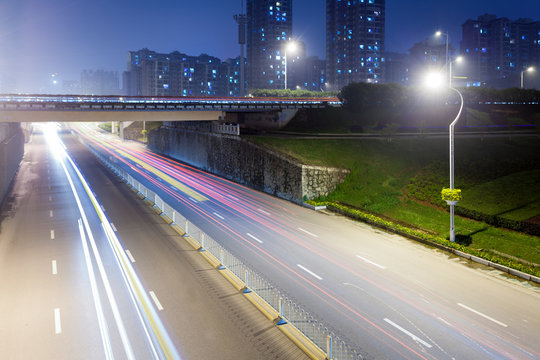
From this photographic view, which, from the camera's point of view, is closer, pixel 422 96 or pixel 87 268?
pixel 87 268

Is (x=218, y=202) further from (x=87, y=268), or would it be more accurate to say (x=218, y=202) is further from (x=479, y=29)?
(x=479, y=29)

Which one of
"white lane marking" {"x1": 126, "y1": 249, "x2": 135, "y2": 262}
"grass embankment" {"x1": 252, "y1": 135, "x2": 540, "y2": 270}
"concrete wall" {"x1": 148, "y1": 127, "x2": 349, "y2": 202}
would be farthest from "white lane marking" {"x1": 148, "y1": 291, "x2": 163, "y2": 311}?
"concrete wall" {"x1": 148, "y1": 127, "x2": 349, "y2": 202}

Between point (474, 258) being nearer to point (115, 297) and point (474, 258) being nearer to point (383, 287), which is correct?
point (383, 287)

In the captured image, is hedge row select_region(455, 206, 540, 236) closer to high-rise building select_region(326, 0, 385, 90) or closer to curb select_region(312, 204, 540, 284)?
curb select_region(312, 204, 540, 284)

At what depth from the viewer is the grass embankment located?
27812 mm

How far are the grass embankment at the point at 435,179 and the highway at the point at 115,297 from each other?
656 inches

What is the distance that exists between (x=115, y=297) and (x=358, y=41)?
581 feet

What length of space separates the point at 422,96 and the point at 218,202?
42.0 meters

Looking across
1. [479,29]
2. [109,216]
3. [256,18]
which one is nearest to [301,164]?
[109,216]

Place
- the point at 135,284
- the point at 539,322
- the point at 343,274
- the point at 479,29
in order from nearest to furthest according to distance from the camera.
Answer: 1. the point at 539,322
2. the point at 135,284
3. the point at 343,274
4. the point at 479,29

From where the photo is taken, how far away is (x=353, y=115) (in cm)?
6150

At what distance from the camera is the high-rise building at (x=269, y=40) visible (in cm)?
19600

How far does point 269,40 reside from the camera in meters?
197

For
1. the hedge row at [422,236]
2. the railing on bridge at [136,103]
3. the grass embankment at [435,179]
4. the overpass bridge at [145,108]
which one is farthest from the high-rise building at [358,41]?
the hedge row at [422,236]
